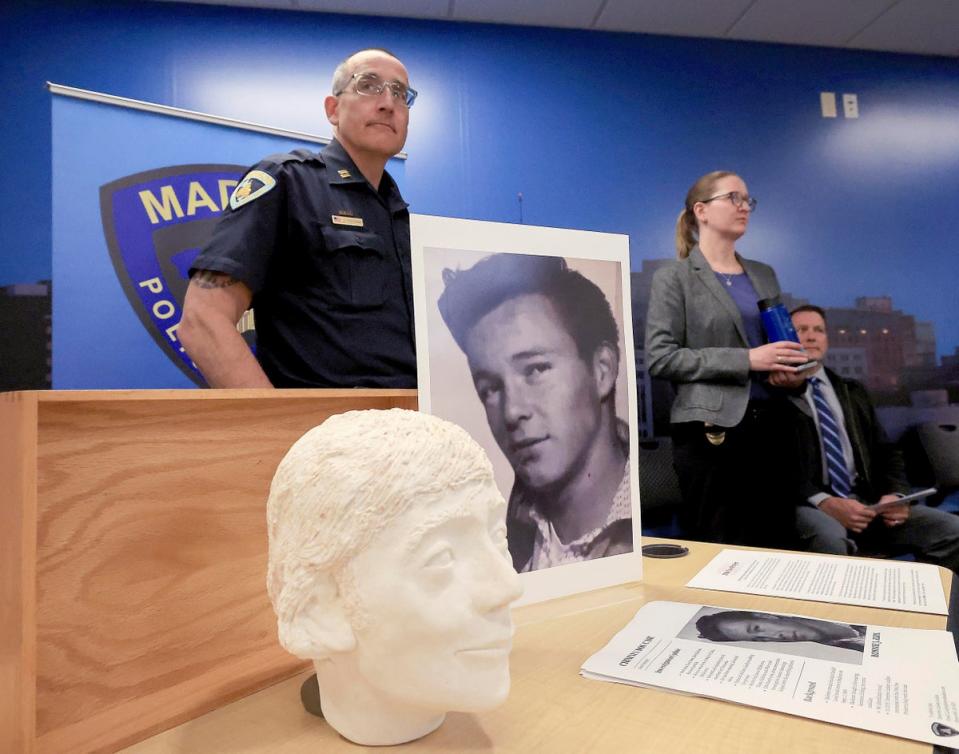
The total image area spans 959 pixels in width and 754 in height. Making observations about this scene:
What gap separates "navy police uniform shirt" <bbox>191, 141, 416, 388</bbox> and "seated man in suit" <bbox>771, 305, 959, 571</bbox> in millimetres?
1526

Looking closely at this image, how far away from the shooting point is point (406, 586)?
529mm

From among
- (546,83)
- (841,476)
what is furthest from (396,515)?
(546,83)

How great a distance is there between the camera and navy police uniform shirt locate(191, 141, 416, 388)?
1.39 m

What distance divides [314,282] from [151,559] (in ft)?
3.04

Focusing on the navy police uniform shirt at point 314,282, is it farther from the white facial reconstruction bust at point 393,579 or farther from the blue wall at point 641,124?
the blue wall at point 641,124

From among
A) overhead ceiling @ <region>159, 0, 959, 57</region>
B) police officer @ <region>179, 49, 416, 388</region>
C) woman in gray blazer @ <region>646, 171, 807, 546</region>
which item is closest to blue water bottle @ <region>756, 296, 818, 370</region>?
woman in gray blazer @ <region>646, 171, 807, 546</region>

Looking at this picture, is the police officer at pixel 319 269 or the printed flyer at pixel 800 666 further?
the police officer at pixel 319 269

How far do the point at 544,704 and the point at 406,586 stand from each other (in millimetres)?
224

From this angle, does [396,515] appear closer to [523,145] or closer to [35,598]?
[35,598]

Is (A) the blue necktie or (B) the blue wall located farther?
(B) the blue wall

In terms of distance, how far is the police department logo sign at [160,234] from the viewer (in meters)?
1.98

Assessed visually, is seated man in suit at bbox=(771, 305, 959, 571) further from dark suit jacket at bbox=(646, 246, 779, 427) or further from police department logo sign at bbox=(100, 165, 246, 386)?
police department logo sign at bbox=(100, 165, 246, 386)

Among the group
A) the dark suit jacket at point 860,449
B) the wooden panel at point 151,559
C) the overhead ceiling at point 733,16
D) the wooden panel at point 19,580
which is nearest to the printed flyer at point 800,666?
the wooden panel at point 151,559

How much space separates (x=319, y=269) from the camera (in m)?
1.46
